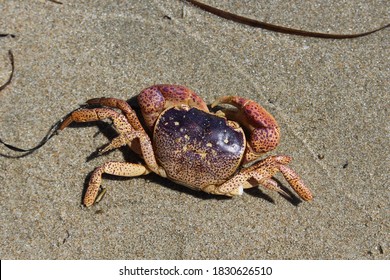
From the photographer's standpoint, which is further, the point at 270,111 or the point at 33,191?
the point at 270,111

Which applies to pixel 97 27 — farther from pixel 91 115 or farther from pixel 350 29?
pixel 350 29

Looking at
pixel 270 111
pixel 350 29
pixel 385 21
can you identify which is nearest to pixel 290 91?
pixel 270 111

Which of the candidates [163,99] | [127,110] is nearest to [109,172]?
[127,110]

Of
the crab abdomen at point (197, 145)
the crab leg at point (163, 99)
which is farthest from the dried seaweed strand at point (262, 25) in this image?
the crab abdomen at point (197, 145)

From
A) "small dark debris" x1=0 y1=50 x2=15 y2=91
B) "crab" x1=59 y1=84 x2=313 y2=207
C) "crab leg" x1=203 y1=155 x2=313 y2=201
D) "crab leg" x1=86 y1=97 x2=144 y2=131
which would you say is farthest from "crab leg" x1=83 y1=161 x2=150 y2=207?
"small dark debris" x1=0 y1=50 x2=15 y2=91

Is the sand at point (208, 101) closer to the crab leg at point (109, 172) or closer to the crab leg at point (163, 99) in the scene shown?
the crab leg at point (109, 172)

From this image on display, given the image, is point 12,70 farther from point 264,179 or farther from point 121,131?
point 264,179
